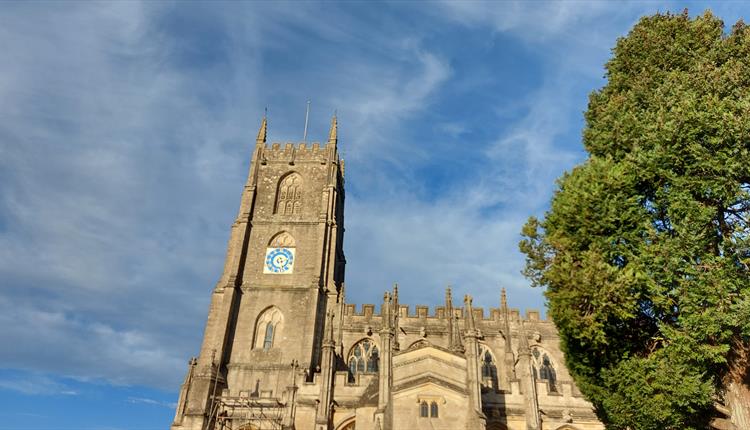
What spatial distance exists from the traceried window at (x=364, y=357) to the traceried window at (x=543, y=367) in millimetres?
10139

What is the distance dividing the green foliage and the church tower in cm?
1403

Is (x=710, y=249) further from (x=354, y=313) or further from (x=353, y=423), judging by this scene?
(x=354, y=313)

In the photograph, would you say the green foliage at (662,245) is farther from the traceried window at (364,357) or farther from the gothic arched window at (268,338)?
the gothic arched window at (268,338)

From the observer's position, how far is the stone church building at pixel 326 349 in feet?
70.2

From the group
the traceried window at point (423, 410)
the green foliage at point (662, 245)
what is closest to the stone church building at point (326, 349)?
the traceried window at point (423, 410)

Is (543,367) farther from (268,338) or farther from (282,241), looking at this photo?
(282,241)

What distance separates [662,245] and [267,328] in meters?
24.2

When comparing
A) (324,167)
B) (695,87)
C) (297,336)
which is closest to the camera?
(695,87)

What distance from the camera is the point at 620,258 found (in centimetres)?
1468

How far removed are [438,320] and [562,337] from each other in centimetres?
1687

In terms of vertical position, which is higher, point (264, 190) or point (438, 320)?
point (264, 190)

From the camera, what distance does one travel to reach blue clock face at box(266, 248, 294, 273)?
109ft

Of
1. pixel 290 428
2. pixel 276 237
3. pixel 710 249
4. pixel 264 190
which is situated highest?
pixel 264 190

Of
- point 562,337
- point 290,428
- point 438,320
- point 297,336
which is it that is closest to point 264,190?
point 297,336
